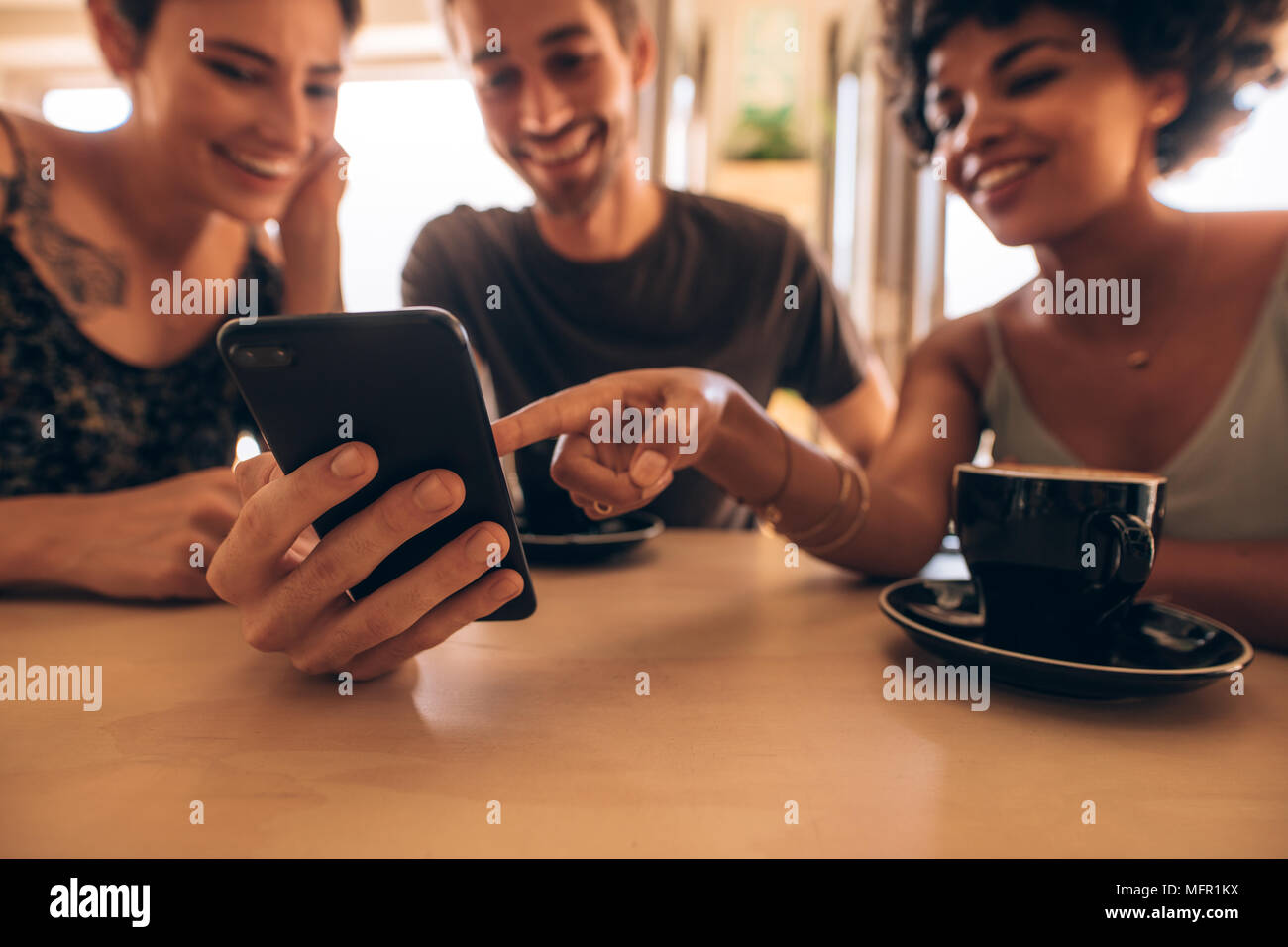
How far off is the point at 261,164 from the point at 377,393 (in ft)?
3.09

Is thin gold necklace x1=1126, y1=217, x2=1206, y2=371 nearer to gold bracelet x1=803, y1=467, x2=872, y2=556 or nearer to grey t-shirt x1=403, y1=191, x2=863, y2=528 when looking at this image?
gold bracelet x1=803, y1=467, x2=872, y2=556

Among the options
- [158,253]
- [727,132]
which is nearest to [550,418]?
[158,253]

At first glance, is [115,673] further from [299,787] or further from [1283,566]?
[1283,566]

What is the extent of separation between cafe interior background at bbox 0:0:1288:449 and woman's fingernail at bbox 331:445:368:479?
254 cm

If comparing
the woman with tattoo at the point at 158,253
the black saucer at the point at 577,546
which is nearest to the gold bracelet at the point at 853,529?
the black saucer at the point at 577,546

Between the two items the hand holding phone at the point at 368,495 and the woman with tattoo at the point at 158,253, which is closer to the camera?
the hand holding phone at the point at 368,495

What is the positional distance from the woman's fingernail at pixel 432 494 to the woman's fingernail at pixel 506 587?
0.07 meters

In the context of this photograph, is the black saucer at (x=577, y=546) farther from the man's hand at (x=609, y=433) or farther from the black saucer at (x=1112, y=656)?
Result: the black saucer at (x=1112, y=656)

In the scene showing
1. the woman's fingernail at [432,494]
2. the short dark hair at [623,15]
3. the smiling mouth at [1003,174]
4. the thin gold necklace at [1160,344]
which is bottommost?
the woman's fingernail at [432,494]

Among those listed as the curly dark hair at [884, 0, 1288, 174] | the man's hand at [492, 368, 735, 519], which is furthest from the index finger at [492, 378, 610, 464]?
the curly dark hair at [884, 0, 1288, 174]

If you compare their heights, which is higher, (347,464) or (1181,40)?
(1181,40)

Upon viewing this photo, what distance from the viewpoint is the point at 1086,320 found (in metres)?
0.97

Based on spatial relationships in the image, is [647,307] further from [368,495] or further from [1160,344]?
[368,495]

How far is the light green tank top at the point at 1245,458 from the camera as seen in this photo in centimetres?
83
